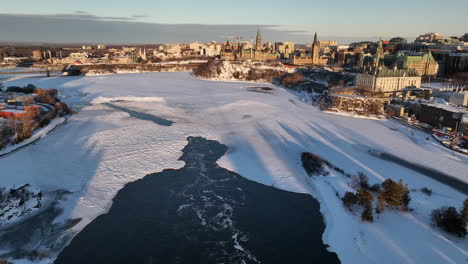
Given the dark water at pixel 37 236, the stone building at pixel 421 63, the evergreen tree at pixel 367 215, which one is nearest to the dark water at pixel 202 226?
the dark water at pixel 37 236

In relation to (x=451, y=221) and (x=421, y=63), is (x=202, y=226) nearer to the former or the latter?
(x=451, y=221)

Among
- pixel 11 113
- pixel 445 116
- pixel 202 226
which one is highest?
pixel 445 116

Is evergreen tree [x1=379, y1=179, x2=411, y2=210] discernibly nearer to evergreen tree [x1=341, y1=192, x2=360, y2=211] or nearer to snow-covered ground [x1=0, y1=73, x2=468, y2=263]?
snow-covered ground [x1=0, y1=73, x2=468, y2=263]

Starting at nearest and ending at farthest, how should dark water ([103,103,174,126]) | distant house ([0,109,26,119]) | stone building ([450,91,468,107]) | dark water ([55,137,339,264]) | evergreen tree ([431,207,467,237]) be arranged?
1. dark water ([55,137,339,264])
2. evergreen tree ([431,207,467,237])
3. distant house ([0,109,26,119])
4. dark water ([103,103,174,126])
5. stone building ([450,91,468,107])

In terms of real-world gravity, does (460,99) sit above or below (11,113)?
above

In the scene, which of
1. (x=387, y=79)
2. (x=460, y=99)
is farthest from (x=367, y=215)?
(x=387, y=79)

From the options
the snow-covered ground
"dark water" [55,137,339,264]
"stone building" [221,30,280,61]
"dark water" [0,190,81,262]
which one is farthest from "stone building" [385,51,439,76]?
"dark water" [0,190,81,262]

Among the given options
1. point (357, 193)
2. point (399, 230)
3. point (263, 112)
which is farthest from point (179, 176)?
point (263, 112)
